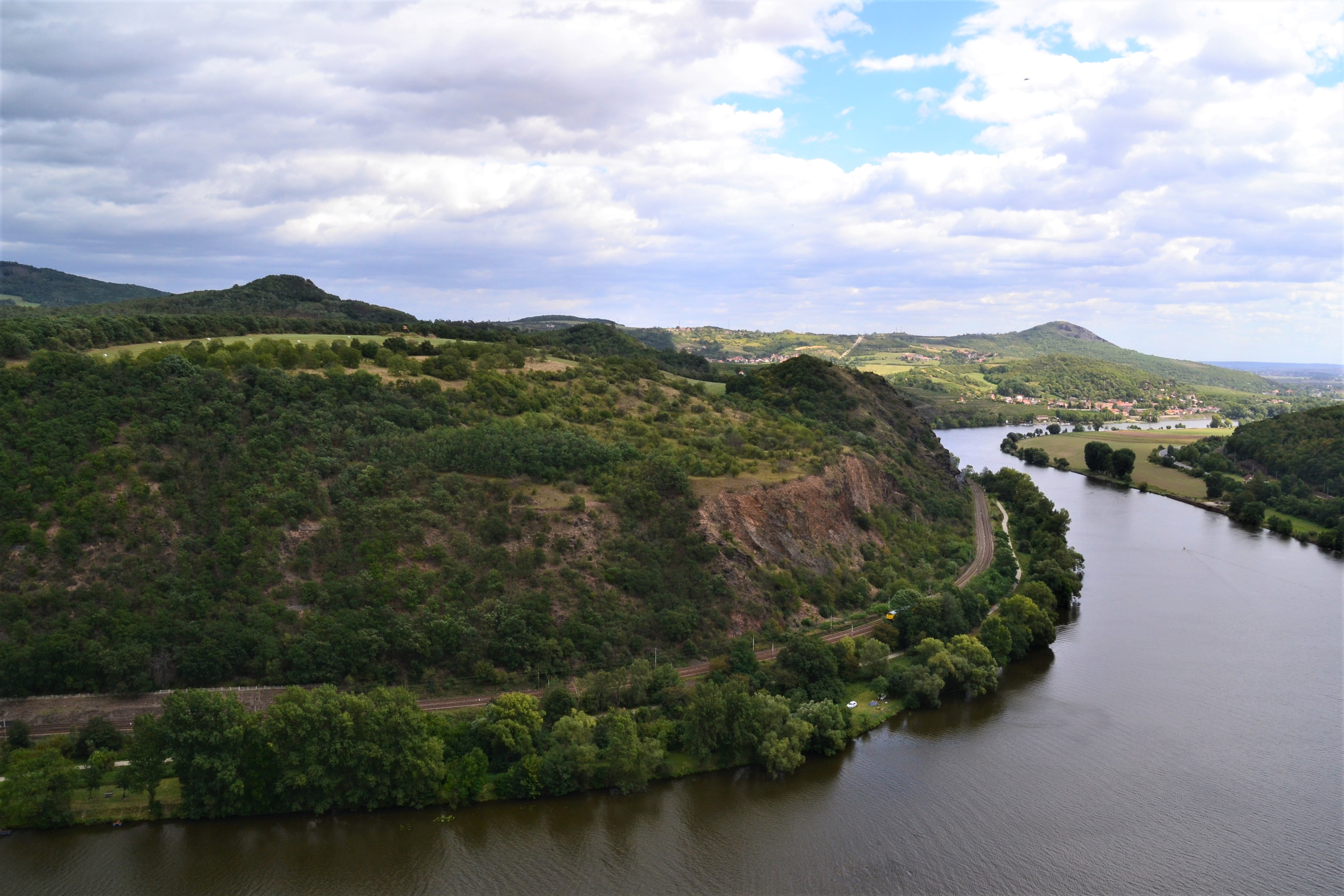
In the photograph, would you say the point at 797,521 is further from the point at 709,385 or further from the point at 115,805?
the point at 709,385

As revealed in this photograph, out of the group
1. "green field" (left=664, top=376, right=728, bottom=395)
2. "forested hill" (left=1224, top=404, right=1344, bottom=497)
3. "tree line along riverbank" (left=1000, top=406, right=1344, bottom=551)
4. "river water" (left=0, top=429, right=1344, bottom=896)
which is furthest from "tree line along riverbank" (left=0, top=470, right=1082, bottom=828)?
"forested hill" (left=1224, top=404, right=1344, bottom=497)

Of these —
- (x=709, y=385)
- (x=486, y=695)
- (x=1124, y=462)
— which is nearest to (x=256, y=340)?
(x=486, y=695)

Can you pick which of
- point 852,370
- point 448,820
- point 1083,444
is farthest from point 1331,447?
point 448,820

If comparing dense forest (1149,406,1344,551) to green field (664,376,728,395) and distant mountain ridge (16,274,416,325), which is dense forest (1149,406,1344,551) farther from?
distant mountain ridge (16,274,416,325)

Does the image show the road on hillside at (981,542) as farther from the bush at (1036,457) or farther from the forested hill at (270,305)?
the forested hill at (270,305)

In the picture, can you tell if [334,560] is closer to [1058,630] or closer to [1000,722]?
[1000,722]

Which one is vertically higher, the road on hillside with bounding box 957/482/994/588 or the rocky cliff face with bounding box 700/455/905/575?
the rocky cliff face with bounding box 700/455/905/575
